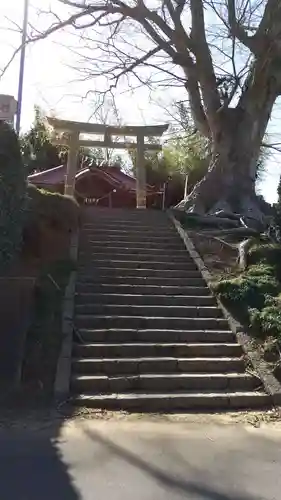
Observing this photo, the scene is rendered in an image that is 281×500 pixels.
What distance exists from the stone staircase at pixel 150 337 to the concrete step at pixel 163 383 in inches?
0.5

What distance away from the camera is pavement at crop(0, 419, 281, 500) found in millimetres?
4238

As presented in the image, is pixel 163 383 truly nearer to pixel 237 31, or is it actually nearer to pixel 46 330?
pixel 46 330

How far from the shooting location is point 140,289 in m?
10.2

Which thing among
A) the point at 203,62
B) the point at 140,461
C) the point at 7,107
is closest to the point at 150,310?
the point at 7,107

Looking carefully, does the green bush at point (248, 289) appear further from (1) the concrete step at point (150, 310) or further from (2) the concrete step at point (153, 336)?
(2) the concrete step at point (153, 336)

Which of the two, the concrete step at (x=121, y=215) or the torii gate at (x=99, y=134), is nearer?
the concrete step at (x=121, y=215)

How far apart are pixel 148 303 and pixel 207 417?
3.44m

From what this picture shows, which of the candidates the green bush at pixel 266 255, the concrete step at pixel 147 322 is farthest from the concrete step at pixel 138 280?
the concrete step at pixel 147 322

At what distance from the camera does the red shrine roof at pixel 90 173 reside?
22.9 m

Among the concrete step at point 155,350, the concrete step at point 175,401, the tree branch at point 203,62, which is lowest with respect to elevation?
the concrete step at point 175,401

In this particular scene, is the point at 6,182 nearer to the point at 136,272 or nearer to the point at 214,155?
the point at 136,272

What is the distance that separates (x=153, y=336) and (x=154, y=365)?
885 millimetres

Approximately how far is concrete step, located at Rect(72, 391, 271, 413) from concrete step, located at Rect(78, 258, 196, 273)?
14.2 ft

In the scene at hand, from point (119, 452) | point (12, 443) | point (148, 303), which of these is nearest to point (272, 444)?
point (119, 452)
